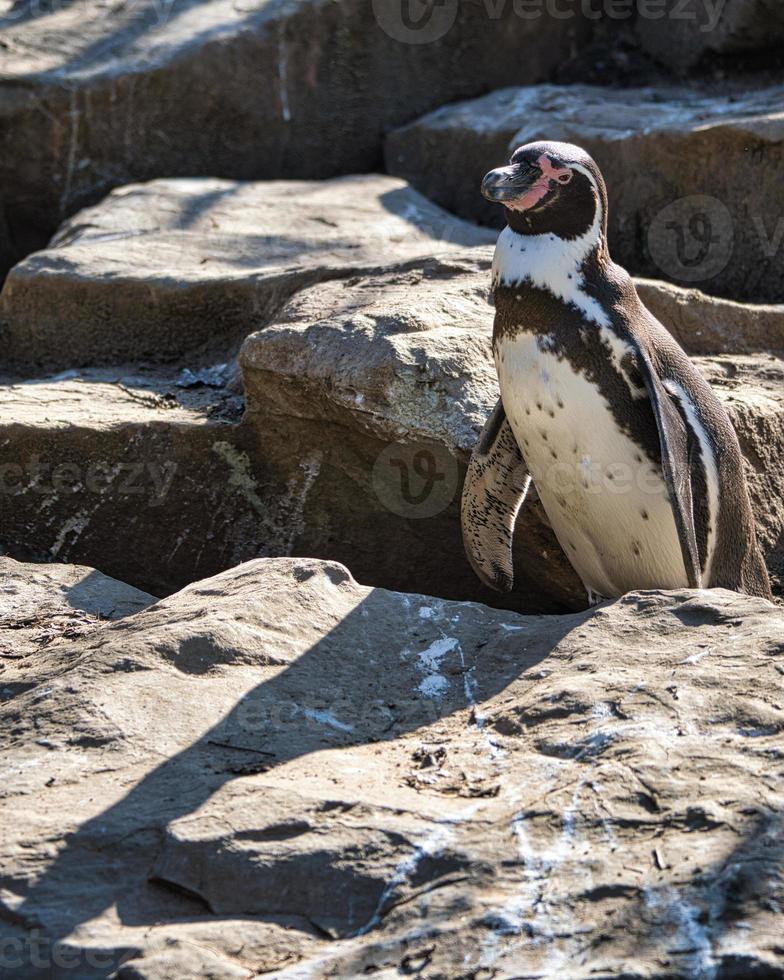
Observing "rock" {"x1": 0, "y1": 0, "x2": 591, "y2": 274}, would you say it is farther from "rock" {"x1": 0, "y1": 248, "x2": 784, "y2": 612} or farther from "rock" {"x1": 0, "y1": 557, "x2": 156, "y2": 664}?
"rock" {"x1": 0, "y1": 557, "x2": 156, "y2": 664}

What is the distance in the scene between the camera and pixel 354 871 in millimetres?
2150

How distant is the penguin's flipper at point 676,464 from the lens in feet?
11.1

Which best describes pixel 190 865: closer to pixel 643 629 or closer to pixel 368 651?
pixel 368 651

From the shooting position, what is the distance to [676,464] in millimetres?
3393

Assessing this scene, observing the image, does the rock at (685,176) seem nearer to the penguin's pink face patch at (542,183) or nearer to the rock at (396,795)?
the penguin's pink face patch at (542,183)

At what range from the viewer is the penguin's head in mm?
3502

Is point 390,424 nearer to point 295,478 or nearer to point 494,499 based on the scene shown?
point 494,499

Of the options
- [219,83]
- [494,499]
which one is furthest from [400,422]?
[219,83]

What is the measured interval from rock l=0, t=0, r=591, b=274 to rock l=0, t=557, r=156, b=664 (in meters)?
3.42

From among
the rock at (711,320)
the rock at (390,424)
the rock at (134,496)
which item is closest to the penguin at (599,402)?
the rock at (390,424)

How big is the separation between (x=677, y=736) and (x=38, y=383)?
10.4 ft

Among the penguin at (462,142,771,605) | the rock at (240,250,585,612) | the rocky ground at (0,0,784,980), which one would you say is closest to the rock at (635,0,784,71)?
the rocky ground at (0,0,784,980)

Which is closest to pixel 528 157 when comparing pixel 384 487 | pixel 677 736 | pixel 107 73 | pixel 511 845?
pixel 384 487

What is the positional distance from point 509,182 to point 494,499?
918 millimetres
